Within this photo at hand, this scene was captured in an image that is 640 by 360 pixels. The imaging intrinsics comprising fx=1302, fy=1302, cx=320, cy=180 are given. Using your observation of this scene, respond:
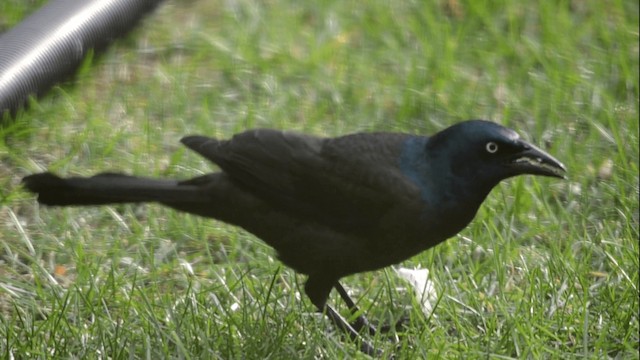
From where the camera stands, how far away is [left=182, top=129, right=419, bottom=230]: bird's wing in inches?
161

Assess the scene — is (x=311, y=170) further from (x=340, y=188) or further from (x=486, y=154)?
(x=486, y=154)

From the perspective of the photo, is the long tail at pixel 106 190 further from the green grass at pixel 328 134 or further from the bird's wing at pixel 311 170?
the green grass at pixel 328 134

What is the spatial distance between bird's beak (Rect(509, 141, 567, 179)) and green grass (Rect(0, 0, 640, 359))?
22.3 inches

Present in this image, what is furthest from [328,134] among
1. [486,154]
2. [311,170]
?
[486,154]

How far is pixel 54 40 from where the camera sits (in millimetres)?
6195

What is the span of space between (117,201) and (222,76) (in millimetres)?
2422

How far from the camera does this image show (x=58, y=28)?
6285 millimetres

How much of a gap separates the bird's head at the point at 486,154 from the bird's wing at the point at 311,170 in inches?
7.2

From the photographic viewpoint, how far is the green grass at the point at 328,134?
436 centimetres

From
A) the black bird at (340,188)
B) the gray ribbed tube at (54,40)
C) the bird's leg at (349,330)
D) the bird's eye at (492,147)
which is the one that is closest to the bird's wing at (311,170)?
the black bird at (340,188)

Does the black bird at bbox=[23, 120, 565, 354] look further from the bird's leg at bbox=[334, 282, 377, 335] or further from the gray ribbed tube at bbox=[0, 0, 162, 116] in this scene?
the gray ribbed tube at bbox=[0, 0, 162, 116]

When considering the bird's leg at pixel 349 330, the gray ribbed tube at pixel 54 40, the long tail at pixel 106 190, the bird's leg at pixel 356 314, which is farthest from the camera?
the gray ribbed tube at pixel 54 40

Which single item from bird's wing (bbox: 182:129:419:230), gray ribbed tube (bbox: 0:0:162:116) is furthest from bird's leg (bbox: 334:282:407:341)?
gray ribbed tube (bbox: 0:0:162:116)

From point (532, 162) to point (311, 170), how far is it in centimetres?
69
